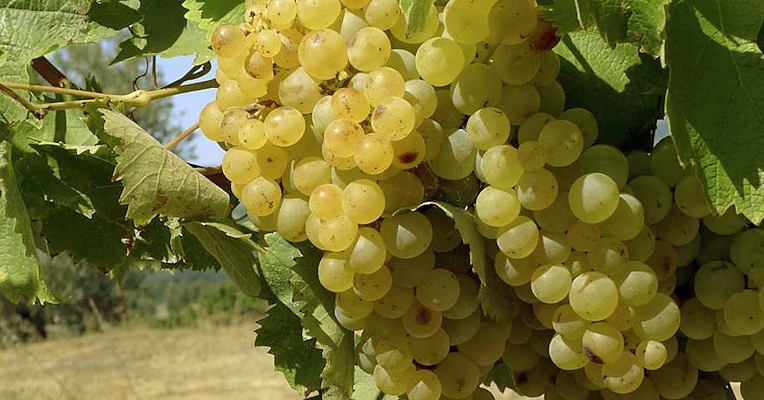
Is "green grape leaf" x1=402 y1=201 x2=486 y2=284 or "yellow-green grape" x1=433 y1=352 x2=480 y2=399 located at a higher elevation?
"green grape leaf" x1=402 y1=201 x2=486 y2=284

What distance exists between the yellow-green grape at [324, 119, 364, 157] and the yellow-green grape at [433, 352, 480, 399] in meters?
0.21

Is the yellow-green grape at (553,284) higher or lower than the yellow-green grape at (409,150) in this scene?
lower

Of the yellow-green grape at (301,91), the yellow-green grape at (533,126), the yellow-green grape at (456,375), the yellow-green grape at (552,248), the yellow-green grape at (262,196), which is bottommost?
the yellow-green grape at (456,375)

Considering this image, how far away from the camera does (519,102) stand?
69cm

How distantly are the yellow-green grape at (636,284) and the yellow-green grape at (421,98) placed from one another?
0.63 ft

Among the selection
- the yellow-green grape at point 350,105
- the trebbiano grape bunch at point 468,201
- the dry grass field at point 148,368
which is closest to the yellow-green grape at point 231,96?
the trebbiano grape bunch at point 468,201

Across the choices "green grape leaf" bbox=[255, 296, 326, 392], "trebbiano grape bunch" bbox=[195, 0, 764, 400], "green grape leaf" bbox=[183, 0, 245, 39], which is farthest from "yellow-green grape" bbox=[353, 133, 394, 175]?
"green grape leaf" bbox=[255, 296, 326, 392]

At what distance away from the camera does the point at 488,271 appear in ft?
2.40

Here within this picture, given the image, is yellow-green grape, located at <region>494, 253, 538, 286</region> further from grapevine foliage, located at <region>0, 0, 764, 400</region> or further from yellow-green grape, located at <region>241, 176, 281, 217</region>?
yellow-green grape, located at <region>241, 176, 281, 217</region>

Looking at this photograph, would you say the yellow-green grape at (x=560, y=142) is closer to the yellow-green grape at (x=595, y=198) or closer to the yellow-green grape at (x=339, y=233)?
the yellow-green grape at (x=595, y=198)

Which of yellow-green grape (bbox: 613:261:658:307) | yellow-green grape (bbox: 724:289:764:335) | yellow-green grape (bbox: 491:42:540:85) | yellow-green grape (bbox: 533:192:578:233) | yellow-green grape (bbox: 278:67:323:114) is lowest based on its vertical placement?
yellow-green grape (bbox: 724:289:764:335)

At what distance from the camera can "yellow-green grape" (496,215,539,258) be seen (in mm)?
668

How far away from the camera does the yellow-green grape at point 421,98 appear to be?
650 mm

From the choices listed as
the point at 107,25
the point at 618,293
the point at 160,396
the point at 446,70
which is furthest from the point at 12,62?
the point at 160,396
